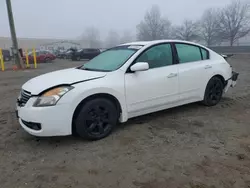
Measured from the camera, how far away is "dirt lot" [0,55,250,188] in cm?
259

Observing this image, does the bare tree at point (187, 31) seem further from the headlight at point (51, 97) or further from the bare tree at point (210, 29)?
the headlight at point (51, 97)

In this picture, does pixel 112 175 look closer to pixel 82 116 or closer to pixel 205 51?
pixel 82 116

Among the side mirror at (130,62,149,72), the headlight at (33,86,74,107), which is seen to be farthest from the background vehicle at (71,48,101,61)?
the headlight at (33,86,74,107)

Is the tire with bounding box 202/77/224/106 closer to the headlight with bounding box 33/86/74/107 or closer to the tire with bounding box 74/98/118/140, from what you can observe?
the tire with bounding box 74/98/118/140

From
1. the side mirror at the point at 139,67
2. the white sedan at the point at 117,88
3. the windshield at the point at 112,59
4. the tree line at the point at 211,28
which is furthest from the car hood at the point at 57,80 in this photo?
the tree line at the point at 211,28

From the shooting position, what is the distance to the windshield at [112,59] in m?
4.02

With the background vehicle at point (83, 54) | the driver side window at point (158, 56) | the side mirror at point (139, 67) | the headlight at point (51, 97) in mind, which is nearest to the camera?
the headlight at point (51, 97)

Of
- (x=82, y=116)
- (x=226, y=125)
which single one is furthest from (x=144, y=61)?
(x=226, y=125)

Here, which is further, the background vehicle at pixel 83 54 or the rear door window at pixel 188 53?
the background vehicle at pixel 83 54

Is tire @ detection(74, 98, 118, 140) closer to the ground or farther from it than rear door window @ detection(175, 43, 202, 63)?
closer to the ground

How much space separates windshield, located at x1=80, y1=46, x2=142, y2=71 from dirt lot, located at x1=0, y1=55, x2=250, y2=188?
3.50 ft

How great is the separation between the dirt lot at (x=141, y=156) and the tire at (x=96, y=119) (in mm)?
162

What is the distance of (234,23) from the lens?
2026 inches

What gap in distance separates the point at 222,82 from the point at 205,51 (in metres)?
0.80
